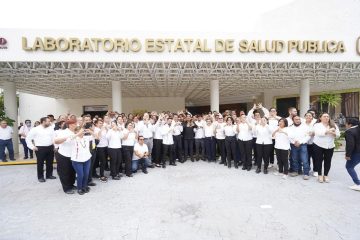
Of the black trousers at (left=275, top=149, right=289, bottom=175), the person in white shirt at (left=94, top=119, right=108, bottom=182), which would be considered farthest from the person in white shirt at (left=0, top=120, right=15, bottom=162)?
the black trousers at (left=275, top=149, right=289, bottom=175)

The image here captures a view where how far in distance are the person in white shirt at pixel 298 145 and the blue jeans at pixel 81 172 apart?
510cm

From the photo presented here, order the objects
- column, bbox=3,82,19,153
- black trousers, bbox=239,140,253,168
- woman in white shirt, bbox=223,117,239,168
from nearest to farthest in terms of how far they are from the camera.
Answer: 1. black trousers, bbox=239,140,253,168
2. woman in white shirt, bbox=223,117,239,168
3. column, bbox=3,82,19,153

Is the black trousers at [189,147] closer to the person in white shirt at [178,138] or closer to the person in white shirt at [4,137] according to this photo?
the person in white shirt at [178,138]

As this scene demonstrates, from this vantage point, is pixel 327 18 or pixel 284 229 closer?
pixel 284 229

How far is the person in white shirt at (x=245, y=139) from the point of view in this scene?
6.84 meters

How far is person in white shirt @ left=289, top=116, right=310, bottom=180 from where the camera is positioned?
232 inches

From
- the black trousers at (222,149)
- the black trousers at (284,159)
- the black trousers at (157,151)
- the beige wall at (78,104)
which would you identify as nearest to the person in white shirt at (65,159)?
the black trousers at (157,151)

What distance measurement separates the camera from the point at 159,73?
13.2 m

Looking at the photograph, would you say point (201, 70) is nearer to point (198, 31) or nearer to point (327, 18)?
point (198, 31)

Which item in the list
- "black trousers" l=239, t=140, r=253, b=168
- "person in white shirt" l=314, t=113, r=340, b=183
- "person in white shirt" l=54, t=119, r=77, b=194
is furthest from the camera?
"black trousers" l=239, t=140, r=253, b=168

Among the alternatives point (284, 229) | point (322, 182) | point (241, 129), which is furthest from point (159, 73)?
point (284, 229)

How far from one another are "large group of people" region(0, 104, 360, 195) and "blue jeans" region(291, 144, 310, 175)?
24mm

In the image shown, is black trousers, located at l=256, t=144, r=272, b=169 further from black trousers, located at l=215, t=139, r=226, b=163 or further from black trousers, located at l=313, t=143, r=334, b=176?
black trousers, located at l=215, t=139, r=226, b=163

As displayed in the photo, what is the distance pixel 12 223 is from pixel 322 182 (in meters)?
6.48
